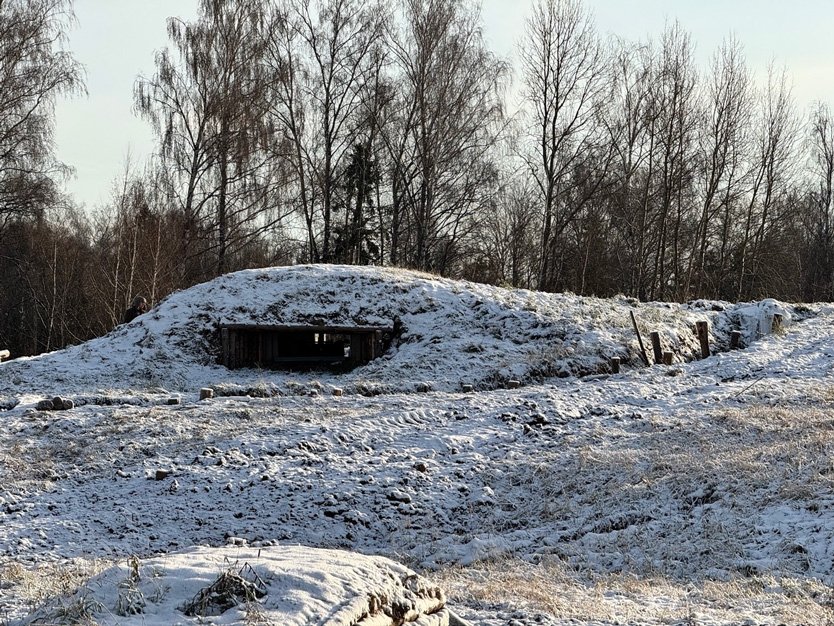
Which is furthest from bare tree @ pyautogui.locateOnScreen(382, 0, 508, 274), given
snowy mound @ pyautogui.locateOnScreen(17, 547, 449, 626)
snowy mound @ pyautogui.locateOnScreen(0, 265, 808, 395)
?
snowy mound @ pyautogui.locateOnScreen(17, 547, 449, 626)

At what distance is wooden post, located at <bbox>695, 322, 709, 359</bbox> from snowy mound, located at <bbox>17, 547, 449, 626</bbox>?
15.1 metres

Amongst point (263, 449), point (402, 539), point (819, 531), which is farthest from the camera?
point (263, 449)

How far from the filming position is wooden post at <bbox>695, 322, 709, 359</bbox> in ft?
58.4

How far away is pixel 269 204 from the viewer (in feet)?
96.8

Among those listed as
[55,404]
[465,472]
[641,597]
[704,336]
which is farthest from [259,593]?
[704,336]

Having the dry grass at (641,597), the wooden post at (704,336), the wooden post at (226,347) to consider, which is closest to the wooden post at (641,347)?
the wooden post at (704,336)

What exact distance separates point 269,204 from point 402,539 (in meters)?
23.0

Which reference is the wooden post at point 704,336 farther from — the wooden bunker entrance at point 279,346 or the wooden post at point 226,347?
the wooden post at point 226,347

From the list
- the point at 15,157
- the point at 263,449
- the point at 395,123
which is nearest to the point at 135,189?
the point at 15,157

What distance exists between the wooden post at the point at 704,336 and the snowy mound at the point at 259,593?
1513 cm

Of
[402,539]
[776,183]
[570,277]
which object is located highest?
[776,183]

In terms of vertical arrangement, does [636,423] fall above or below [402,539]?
above

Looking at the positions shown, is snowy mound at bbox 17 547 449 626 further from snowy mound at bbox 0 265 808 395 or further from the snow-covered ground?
snowy mound at bbox 0 265 808 395

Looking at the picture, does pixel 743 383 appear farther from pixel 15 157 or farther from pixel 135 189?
pixel 15 157
